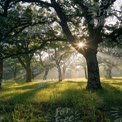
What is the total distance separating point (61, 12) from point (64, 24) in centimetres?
105

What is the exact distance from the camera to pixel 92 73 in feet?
76.9

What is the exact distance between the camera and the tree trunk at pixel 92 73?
2322 cm

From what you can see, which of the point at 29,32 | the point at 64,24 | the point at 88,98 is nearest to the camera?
the point at 88,98

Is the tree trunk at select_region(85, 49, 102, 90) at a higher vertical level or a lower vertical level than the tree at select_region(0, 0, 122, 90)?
lower

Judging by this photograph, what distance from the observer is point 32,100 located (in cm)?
1806

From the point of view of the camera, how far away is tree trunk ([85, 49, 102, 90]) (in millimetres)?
23222

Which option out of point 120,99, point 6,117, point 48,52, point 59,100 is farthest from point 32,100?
point 48,52

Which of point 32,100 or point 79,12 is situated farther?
point 79,12

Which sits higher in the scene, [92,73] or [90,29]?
[90,29]

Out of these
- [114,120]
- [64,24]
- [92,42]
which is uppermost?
[64,24]

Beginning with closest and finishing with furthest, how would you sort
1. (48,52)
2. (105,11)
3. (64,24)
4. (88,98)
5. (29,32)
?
(88,98) → (105,11) → (64,24) → (29,32) → (48,52)

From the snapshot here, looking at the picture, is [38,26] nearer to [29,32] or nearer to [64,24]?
[29,32]

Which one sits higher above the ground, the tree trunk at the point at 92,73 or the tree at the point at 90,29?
the tree at the point at 90,29

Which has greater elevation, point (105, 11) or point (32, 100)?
point (105, 11)
